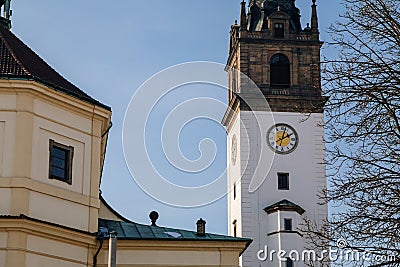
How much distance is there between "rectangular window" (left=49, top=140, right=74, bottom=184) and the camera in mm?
25062

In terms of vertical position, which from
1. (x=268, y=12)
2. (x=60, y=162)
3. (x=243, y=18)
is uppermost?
(x=268, y=12)

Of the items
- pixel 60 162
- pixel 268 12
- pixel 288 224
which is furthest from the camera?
pixel 268 12

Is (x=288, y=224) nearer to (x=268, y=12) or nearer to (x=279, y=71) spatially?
(x=279, y=71)

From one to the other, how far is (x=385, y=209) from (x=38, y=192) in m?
12.2

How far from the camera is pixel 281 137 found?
61.1m

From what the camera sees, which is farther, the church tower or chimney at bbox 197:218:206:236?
the church tower

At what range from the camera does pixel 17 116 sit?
24.3m

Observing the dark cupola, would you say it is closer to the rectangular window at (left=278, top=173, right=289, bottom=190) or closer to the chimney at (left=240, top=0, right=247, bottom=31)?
the chimney at (left=240, top=0, right=247, bottom=31)

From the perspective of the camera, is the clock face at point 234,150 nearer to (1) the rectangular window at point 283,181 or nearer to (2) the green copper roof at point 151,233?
(1) the rectangular window at point 283,181

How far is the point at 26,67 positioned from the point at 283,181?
36.7 meters

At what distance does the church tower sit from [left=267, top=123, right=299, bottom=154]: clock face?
7cm

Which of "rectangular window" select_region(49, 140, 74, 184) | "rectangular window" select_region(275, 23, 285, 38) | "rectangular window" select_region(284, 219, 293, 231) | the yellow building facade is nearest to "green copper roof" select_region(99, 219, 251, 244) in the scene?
the yellow building facade

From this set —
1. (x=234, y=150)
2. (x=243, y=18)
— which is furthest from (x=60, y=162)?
(x=243, y=18)

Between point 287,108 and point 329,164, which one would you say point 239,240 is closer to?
point 329,164
